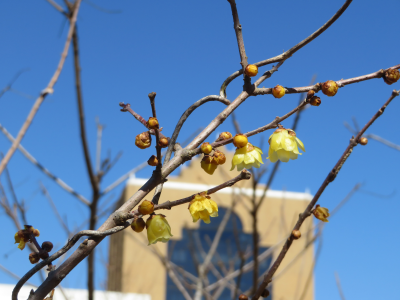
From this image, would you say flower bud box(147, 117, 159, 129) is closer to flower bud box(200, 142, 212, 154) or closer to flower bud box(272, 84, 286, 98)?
flower bud box(200, 142, 212, 154)

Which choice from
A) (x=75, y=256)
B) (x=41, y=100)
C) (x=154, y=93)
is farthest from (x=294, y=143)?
(x=41, y=100)

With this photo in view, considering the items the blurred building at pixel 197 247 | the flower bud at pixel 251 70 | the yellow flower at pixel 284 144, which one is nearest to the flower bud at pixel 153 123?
the flower bud at pixel 251 70

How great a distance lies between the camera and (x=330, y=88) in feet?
4.55

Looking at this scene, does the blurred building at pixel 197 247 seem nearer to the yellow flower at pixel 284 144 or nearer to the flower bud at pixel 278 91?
the yellow flower at pixel 284 144

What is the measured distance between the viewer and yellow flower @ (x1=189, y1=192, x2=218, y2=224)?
4.30ft

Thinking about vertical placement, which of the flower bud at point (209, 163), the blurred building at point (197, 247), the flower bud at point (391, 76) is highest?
the blurred building at point (197, 247)

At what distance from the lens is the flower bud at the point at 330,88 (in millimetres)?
1386

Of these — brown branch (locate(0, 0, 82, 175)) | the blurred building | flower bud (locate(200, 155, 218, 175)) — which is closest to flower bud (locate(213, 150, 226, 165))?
flower bud (locate(200, 155, 218, 175))

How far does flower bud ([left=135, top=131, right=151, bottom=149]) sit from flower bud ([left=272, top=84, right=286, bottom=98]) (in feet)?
1.39

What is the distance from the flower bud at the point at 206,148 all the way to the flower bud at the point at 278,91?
0.30 m

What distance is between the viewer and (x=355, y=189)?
3.87 m

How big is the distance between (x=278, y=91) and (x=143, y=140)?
17.8 inches

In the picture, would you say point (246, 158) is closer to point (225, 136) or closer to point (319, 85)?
point (225, 136)

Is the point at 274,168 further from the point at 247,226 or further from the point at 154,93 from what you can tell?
the point at 247,226
